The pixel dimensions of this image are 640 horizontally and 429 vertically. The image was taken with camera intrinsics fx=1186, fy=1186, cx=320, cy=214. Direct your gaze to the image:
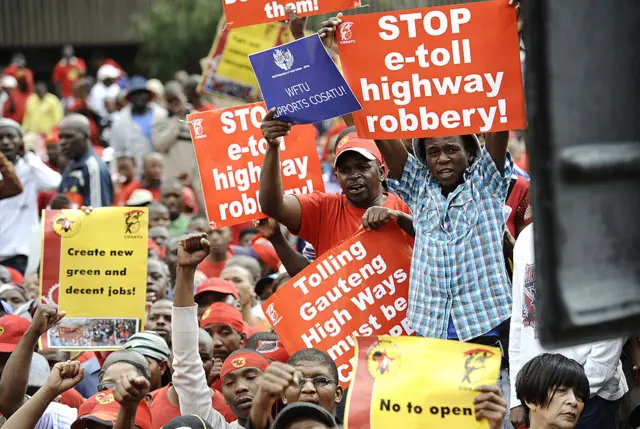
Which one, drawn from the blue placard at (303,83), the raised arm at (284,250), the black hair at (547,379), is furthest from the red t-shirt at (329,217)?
the black hair at (547,379)

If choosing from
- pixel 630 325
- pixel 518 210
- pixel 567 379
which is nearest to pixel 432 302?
Result: pixel 567 379

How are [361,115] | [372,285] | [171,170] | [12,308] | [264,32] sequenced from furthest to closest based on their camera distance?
[171,170]
[264,32]
[12,308]
[372,285]
[361,115]

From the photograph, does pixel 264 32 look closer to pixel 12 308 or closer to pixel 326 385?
pixel 12 308

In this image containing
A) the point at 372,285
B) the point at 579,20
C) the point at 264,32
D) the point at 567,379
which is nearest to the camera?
the point at 579,20

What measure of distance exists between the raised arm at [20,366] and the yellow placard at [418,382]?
5.78 ft

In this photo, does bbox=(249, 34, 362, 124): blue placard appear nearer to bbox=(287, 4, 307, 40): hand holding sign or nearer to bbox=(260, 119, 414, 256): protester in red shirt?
bbox=(260, 119, 414, 256): protester in red shirt

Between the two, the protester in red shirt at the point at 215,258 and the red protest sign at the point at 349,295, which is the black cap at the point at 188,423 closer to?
the red protest sign at the point at 349,295

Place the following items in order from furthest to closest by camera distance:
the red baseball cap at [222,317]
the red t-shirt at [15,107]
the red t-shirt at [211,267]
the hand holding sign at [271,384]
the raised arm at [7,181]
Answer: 1. the red t-shirt at [15,107]
2. the red t-shirt at [211,267]
3. the raised arm at [7,181]
4. the red baseball cap at [222,317]
5. the hand holding sign at [271,384]

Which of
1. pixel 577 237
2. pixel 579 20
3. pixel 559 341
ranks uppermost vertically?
pixel 579 20

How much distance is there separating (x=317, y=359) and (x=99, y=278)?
2372 millimetres

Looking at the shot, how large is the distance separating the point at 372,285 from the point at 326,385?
840 millimetres

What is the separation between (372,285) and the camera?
18.5 ft

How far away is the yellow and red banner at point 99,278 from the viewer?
22.5ft

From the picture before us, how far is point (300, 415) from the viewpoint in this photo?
13.8ft
